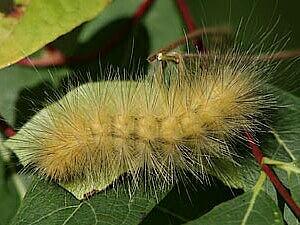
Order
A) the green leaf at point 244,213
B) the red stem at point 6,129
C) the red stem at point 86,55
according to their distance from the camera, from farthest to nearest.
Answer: the red stem at point 86,55 → the red stem at point 6,129 → the green leaf at point 244,213

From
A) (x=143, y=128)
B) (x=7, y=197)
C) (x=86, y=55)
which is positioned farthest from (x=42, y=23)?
(x=7, y=197)

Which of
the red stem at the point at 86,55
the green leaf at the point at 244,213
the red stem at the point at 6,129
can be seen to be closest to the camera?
the green leaf at the point at 244,213

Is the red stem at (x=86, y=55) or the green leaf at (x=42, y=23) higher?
the red stem at (x=86, y=55)

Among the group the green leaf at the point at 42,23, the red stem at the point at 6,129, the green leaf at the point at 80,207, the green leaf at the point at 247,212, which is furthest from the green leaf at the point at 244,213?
the red stem at the point at 6,129

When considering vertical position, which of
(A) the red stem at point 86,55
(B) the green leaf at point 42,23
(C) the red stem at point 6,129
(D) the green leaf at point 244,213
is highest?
(A) the red stem at point 86,55

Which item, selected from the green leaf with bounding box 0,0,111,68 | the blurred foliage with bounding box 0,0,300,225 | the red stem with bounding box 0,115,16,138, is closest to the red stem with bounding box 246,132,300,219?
the blurred foliage with bounding box 0,0,300,225

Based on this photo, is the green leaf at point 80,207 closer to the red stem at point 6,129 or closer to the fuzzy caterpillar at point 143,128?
the fuzzy caterpillar at point 143,128
